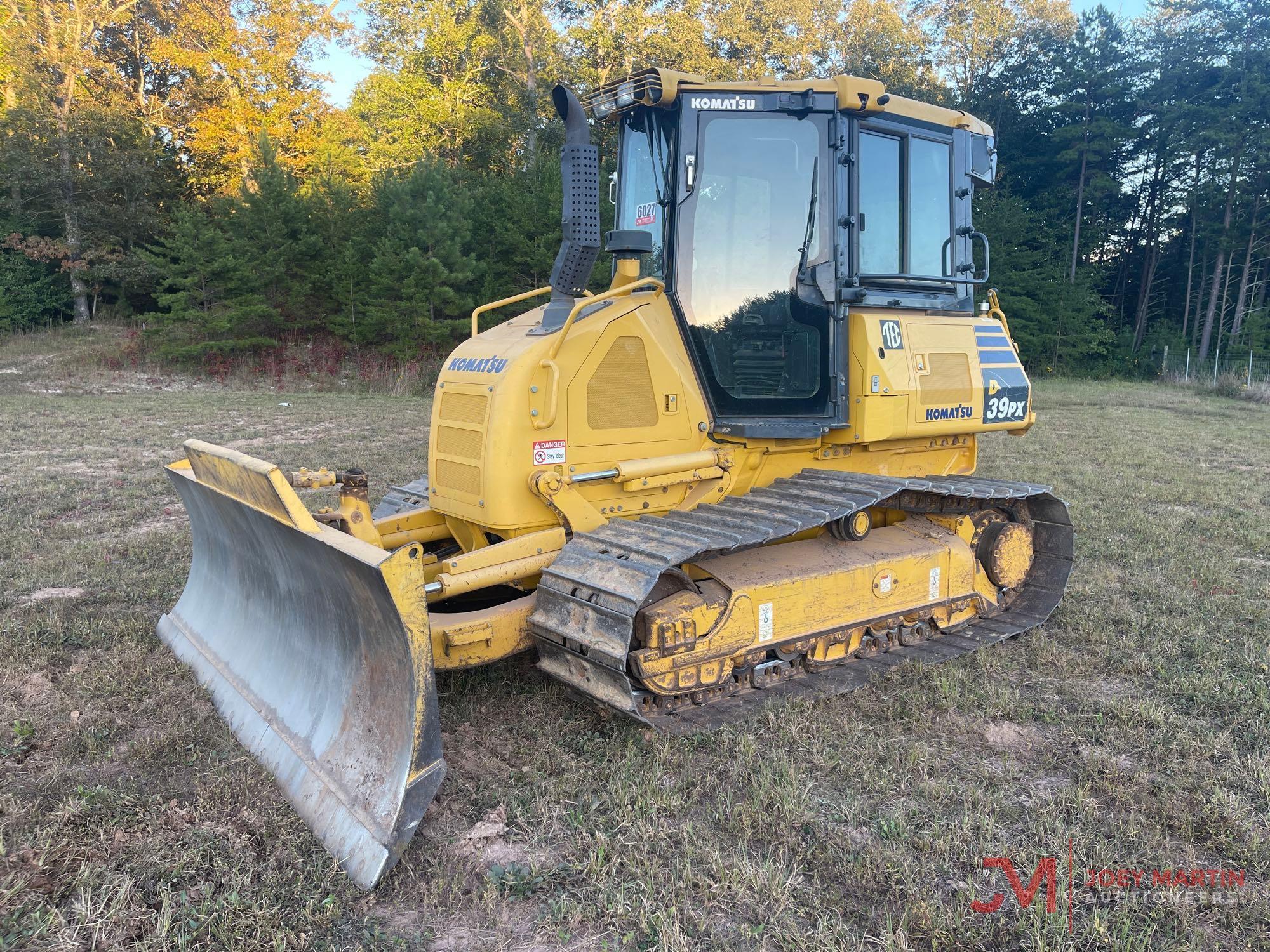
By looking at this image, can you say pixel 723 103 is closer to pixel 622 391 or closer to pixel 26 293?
pixel 622 391

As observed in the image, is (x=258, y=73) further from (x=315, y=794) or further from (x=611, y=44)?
(x=315, y=794)

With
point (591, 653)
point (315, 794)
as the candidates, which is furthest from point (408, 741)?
point (591, 653)

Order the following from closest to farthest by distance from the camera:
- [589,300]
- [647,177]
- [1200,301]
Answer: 1. [589,300]
2. [647,177]
3. [1200,301]

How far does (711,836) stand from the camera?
124 inches

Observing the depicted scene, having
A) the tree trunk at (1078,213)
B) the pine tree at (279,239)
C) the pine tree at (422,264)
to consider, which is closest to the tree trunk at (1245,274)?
the tree trunk at (1078,213)

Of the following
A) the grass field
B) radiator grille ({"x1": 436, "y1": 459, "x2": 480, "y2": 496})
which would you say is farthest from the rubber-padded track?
radiator grille ({"x1": 436, "y1": 459, "x2": 480, "y2": 496})

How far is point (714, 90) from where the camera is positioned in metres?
4.55

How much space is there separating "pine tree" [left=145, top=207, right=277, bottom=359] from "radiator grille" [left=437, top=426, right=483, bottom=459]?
20.4 m

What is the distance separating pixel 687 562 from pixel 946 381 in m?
2.14

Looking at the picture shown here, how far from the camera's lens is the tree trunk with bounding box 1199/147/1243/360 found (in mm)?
33125

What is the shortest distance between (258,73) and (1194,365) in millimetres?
35681

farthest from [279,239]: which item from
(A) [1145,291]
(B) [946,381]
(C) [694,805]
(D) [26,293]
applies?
Answer: (A) [1145,291]

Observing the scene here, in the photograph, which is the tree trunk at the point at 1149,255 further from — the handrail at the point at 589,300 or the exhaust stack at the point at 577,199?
the exhaust stack at the point at 577,199

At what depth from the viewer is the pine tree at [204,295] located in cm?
2230
